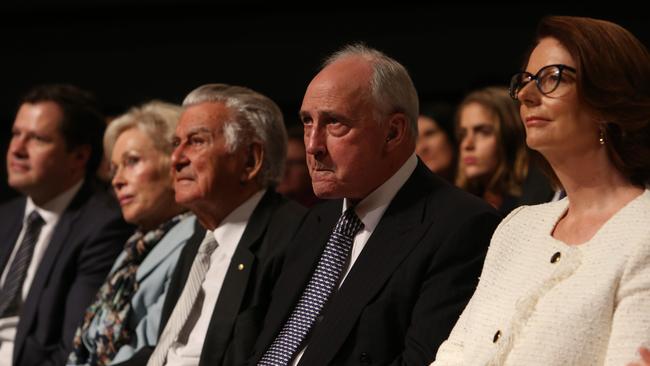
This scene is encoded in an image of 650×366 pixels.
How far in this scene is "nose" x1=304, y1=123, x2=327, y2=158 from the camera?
10.2ft

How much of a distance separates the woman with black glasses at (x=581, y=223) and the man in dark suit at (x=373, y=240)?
1.04ft

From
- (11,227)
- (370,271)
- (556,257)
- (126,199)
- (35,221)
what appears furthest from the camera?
(11,227)

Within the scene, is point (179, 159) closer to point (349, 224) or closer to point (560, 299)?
point (349, 224)

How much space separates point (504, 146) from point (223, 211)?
167 cm

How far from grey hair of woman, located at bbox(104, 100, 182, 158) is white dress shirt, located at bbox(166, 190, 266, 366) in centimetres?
76

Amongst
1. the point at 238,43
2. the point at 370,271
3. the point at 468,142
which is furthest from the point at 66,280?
the point at 238,43

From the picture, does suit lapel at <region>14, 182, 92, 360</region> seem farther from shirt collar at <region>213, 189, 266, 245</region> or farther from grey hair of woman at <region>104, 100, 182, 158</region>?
shirt collar at <region>213, 189, 266, 245</region>

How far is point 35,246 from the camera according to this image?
480 cm

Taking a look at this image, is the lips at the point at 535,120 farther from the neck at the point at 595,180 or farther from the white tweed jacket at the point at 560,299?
the white tweed jacket at the point at 560,299

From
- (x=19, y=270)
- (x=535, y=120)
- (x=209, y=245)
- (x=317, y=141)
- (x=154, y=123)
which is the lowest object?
(x=19, y=270)

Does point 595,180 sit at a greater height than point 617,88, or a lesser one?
lesser

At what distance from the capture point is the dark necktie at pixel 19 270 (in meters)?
4.65

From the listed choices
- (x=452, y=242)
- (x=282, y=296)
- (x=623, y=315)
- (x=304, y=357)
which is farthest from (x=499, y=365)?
(x=282, y=296)

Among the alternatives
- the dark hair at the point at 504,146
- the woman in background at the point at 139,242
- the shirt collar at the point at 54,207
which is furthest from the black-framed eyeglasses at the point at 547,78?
the shirt collar at the point at 54,207
